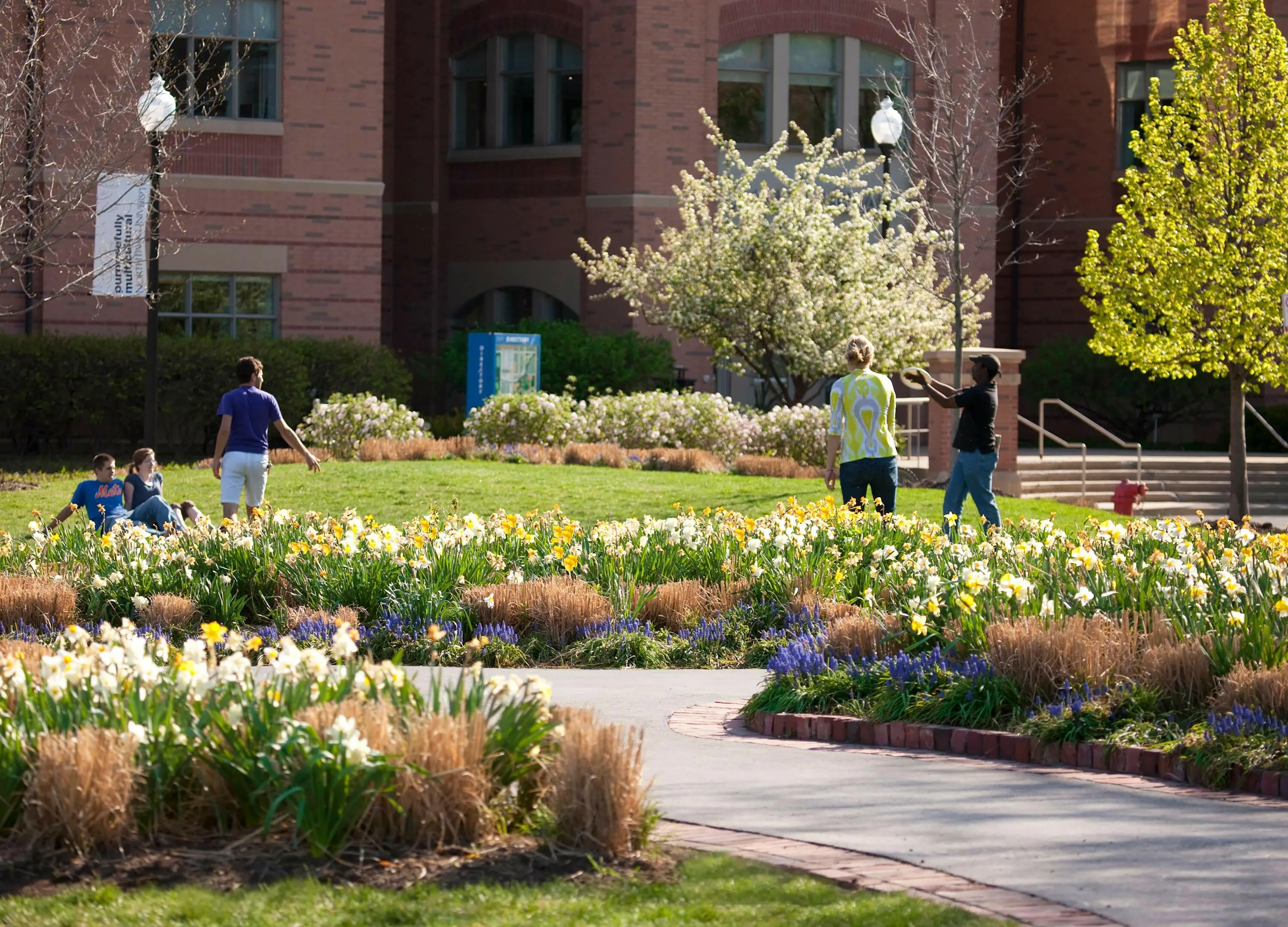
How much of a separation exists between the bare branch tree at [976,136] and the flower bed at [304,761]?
21.6 meters

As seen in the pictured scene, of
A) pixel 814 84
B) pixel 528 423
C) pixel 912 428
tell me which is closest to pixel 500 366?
pixel 528 423

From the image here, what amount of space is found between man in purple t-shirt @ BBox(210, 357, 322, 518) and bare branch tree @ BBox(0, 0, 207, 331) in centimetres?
655

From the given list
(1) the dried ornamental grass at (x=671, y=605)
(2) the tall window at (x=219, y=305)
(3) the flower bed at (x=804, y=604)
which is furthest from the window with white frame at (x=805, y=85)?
(1) the dried ornamental grass at (x=671, y=605)

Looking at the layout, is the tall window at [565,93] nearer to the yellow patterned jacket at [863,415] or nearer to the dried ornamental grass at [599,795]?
the yellow patterned jacket at [863,415]

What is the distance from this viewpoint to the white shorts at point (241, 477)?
13.4 metres

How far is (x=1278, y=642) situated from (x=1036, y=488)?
16084 mm

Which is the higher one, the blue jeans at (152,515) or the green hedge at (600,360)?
the green hedge at (600,360)

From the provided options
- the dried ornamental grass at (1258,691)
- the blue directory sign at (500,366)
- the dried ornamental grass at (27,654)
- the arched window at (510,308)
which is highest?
the arched window at (510,308)

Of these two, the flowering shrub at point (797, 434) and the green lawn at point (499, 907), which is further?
the flowering shrub at point (797, 434)

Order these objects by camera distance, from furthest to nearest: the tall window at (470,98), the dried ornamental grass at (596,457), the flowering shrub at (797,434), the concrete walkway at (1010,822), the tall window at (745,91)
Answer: the tall window at (470,98)
the tall window at (745,91)
the flowering shrub at (797,434)
the dried ornamental grass at (596,457)
the concrete walkway at (1010,822)

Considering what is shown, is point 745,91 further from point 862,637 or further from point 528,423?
point 862,637

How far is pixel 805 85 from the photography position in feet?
104

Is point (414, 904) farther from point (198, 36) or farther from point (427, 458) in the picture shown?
point (198, 36)

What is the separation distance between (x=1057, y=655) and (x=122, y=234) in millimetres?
16547
